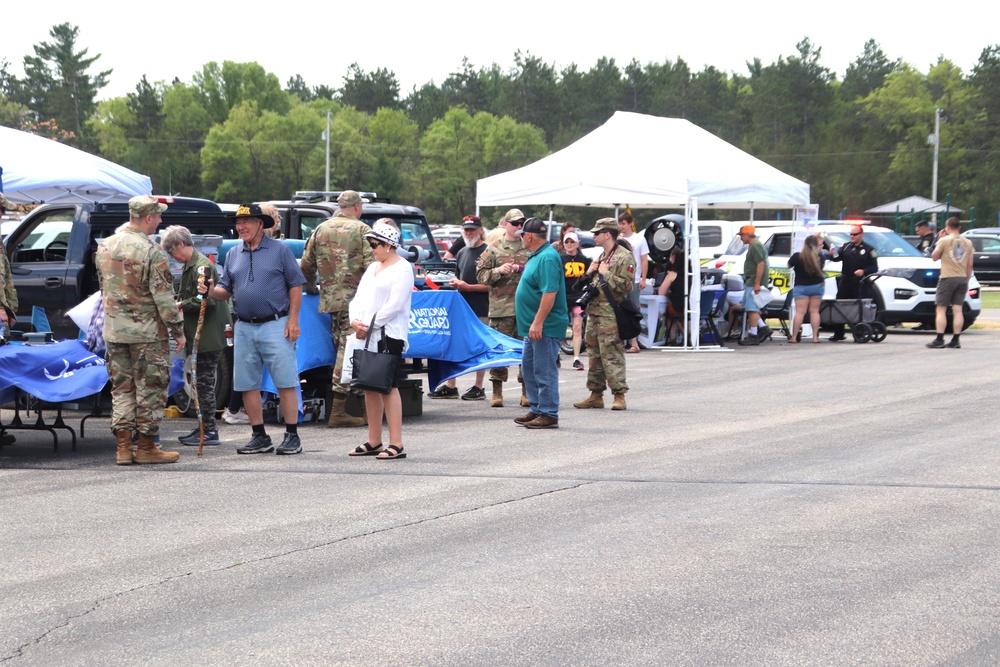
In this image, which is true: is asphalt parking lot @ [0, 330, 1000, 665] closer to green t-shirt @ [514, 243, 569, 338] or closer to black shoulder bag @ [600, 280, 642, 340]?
green t-shirt @ [514, 243, 569, 338]

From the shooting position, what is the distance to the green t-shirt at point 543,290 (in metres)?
11.4

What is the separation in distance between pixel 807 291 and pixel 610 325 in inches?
341

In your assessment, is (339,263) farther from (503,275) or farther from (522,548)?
(522,548)

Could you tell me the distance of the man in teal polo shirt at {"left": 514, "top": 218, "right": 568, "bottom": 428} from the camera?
11438mm

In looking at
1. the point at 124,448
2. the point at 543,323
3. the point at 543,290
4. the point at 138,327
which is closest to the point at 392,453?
the point at 124,448

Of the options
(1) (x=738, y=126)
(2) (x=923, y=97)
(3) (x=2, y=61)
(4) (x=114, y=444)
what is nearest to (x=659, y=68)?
(1) (x=738, y=126)

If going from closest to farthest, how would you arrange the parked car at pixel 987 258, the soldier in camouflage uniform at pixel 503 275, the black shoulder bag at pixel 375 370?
the black shoulder bag at pixel 375 370 < the soldier in camouflage uniform at pixel 503 275 < the parked car at pixel 987 258

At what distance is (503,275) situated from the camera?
43.9 feet

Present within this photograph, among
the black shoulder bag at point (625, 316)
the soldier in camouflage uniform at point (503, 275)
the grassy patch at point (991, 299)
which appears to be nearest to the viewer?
the black shoulder bag at point (625, 316)

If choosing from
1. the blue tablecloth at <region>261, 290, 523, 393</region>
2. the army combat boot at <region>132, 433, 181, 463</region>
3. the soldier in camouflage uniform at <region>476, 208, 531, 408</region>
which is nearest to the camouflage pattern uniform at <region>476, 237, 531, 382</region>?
the soldier in camouflage uniform at <region>476, 208, 531, 408</region>

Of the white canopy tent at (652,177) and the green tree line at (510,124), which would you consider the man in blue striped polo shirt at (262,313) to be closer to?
the white canopy tent at (652,177)

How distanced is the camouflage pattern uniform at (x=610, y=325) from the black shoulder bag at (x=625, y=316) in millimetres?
36

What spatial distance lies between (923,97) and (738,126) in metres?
19.4

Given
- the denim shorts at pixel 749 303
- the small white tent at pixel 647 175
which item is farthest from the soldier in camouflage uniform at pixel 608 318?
the denim shorts at pixel 749 303
